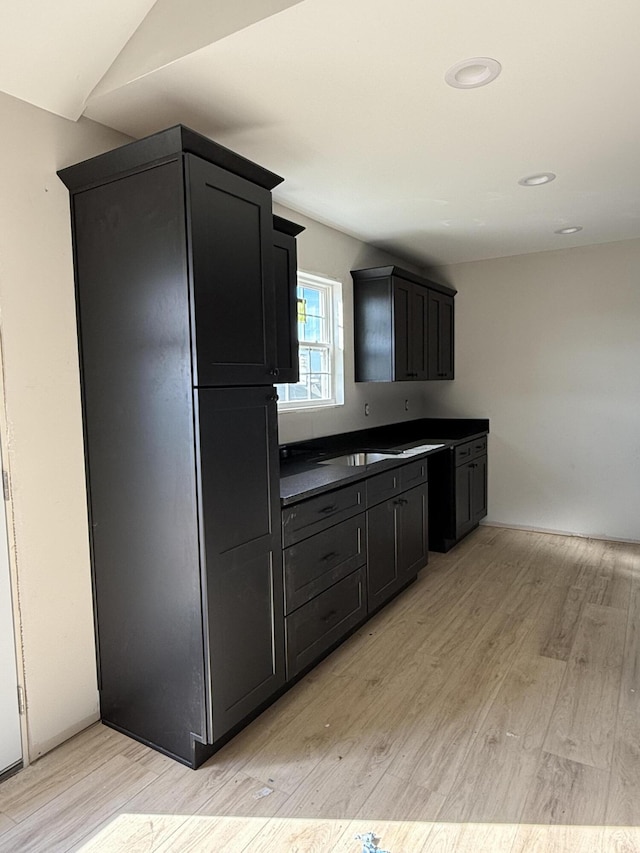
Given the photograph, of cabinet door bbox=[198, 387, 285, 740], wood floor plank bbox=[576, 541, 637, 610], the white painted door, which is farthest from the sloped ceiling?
wood floor plank bbox=[576, 541, 637, 610]

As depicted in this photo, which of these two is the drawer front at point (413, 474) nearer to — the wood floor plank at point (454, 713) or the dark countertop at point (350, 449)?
the dark countertop at point (350, 449)

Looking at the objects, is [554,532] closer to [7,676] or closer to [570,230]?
[570,230]

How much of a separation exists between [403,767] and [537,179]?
9.73 feet

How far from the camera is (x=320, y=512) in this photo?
101 inches

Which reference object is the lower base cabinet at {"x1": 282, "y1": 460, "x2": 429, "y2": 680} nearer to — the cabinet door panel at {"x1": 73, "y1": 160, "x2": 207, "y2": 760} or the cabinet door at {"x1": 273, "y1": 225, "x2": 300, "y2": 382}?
the cabinet door panel at {"x1": 73, "y1": 160, "x2": 207, "y2": 760}

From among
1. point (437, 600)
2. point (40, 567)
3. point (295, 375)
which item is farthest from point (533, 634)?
point (40, 567)

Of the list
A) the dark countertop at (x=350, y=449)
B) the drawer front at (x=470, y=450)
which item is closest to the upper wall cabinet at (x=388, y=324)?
the dark countertop at (x=350, y=449)

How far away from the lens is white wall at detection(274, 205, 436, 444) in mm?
3580

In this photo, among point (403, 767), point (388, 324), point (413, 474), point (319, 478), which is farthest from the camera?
point (388, 324)

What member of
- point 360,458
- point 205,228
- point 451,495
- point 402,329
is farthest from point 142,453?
point 451,495

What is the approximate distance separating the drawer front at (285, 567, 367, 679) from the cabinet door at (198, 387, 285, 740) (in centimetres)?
9

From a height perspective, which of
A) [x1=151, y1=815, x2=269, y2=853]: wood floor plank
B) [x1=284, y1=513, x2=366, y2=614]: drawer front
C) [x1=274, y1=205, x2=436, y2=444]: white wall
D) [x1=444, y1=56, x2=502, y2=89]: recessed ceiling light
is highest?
[x1=444, y1=56, x2=502, y2=89]: recessed ceiling light

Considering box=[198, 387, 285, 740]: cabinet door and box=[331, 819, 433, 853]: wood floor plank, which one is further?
box=[198, 387, 285, 740]: cabinet door

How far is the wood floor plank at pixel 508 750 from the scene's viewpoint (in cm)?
178
